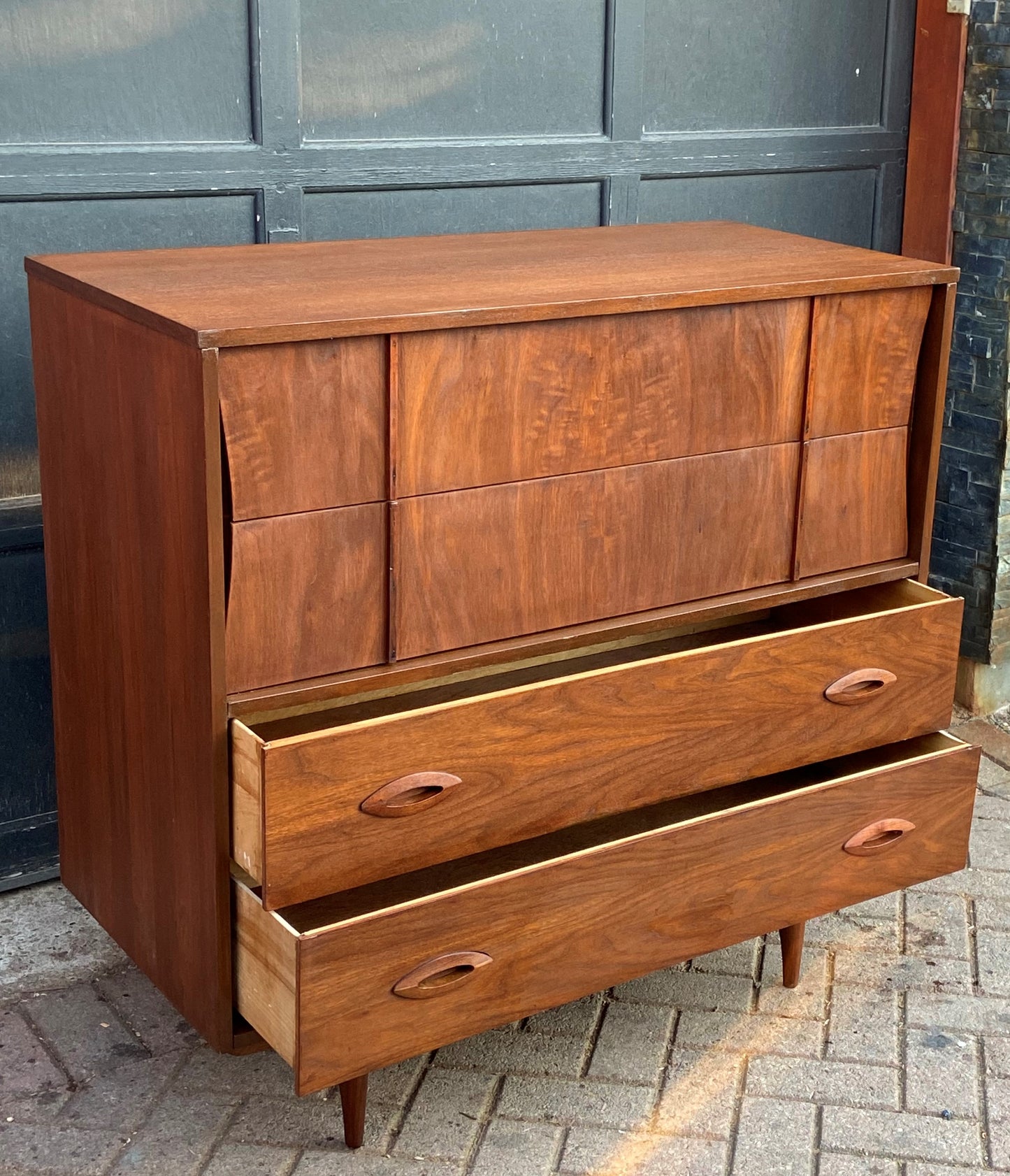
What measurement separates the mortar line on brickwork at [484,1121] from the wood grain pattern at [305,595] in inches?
30.6

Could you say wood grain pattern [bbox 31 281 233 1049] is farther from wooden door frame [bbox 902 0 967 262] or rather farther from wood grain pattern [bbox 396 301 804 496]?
wooden door frame [bbox 902 0 967 262]

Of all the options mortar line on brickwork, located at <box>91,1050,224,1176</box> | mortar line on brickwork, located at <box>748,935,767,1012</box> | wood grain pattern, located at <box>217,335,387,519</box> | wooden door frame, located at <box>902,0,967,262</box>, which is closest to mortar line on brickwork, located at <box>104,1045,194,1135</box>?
mortar line on brickwork, located at <box>91,1050,224,1176</box>

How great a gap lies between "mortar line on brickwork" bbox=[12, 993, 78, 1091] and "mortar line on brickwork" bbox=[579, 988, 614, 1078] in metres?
0.83

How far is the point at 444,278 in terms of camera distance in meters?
2.31

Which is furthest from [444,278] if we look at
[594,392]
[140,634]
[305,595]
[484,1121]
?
[484,1121]

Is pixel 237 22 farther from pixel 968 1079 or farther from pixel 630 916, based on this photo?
pixel 968 1079

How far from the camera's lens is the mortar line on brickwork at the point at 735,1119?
230cm

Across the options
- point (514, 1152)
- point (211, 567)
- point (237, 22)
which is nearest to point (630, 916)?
point (514, 1152)

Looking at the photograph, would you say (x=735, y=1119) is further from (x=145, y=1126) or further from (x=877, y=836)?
(x=145, y=1126)

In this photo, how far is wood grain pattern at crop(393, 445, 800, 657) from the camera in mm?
2189

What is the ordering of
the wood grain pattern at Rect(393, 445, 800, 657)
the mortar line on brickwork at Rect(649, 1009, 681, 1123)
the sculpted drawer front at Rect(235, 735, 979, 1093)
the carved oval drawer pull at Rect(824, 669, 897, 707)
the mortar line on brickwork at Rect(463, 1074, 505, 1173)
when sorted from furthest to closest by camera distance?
the carved oval drawer pull at Rect(824, 669, 897, 707) < the mortar line on brickwork at Rect(649, 1009, 681, 1123) < the mortar line on brickwork at Rect(463, 1074, 505, 1173) < the wood grain pattern at Rect(393, 445, 800, 657) < the sculpted drawer front at Rect(235, 735, 979, 1093)

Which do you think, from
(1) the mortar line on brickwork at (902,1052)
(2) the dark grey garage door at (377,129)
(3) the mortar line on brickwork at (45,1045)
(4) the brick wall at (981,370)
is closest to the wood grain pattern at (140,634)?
(3) the mortar line on brickwork at (45,1045)

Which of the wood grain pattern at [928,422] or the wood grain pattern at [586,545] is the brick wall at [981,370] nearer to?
the wood grain pattern at [928,422]

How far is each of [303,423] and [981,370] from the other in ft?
7.32
